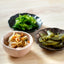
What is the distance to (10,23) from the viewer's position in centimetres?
122

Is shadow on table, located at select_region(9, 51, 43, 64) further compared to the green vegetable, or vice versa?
the green vegetable

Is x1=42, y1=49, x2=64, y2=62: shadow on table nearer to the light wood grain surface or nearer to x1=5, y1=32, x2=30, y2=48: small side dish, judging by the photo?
the light wood grain surface

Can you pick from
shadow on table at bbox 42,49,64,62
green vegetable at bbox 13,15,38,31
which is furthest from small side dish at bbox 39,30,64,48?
green vegetable at bbox 13,15,38,31

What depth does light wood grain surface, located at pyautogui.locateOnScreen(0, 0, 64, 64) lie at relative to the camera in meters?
0.95

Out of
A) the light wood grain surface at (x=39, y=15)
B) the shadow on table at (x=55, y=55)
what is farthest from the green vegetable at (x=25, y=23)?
the shadow on table at (x=55, y=55)

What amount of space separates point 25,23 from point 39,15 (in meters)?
0.26

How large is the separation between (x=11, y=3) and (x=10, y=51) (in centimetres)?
85

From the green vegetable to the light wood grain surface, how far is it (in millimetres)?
95

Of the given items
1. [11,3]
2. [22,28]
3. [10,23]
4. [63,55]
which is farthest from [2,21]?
[63,55]

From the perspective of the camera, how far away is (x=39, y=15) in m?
1.42

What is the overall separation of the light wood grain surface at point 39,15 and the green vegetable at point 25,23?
10 centimetres

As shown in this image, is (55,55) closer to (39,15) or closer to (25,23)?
(25,23)

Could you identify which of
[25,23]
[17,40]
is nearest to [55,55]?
[17,40]

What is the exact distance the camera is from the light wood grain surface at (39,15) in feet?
3.11
